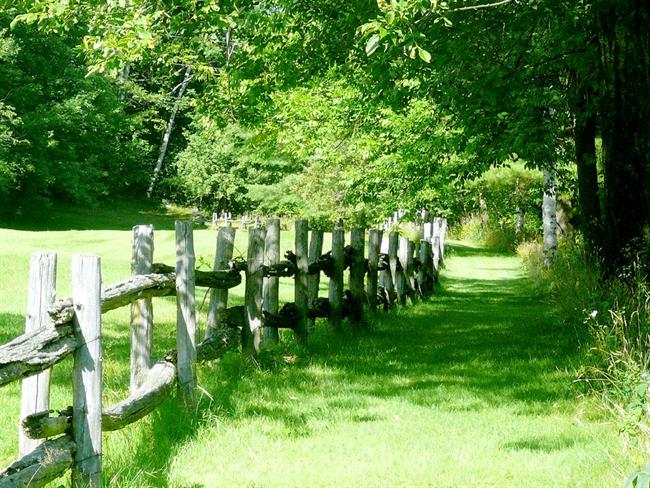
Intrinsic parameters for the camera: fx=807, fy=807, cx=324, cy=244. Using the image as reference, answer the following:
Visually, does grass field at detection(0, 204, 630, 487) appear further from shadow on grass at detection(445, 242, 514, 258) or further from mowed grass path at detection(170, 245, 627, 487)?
shadow on grass at detection(445, 242, 514, 258)

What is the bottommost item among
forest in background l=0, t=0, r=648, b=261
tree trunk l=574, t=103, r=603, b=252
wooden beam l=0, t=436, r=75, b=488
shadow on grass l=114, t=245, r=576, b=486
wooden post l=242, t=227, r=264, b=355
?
shadow on grass l=114, t=245, r=576, b=486

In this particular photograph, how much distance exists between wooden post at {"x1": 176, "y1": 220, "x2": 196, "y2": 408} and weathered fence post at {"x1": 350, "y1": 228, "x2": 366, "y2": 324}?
5286 mm

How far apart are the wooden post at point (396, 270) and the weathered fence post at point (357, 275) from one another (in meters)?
2.60

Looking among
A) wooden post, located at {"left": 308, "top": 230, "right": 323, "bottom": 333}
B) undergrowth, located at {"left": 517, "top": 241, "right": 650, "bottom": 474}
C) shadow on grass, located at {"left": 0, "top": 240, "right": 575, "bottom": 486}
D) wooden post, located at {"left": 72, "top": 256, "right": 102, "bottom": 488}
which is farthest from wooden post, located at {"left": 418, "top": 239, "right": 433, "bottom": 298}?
wooden post, located at {"left": 72, "top": 256, "right": 102, "bottom": 488}

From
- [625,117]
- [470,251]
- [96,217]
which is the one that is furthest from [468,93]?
[96,217]

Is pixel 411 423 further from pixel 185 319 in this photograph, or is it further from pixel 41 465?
pixel 41 465

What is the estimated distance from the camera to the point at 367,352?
10156mm

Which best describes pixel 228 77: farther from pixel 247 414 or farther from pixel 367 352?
pixel 247 414

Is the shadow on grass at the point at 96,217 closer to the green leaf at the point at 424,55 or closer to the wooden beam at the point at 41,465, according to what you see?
the green leaf at the point at 424,55

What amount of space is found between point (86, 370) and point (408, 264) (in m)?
12.1

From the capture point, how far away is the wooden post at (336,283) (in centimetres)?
1121

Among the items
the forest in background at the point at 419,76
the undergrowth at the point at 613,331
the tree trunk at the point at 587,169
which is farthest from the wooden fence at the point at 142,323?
the tree trunk at the point at 587,169

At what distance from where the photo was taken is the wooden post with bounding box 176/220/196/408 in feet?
Result: 21.9

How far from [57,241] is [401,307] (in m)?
21.7
